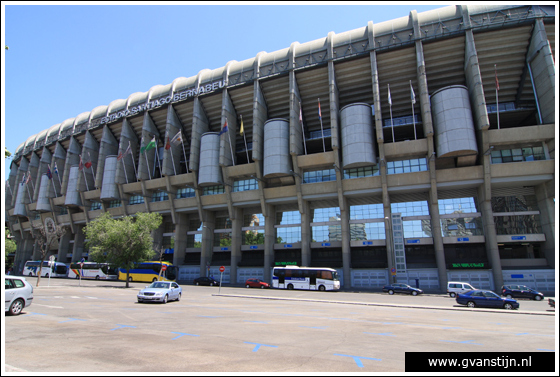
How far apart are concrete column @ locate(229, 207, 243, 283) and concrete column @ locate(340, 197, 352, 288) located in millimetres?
16933

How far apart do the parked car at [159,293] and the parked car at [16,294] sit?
6.60 metres

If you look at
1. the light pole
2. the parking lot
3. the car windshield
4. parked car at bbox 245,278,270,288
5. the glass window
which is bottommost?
parked car at bbox 245,278,270,288

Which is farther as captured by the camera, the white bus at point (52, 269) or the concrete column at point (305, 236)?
the white bus at point (52, 269)

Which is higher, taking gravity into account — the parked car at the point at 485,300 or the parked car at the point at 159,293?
the parked car at the point at 159,293

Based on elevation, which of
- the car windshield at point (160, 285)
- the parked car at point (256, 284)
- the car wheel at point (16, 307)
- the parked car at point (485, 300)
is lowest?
the parked car at point (256, 284)

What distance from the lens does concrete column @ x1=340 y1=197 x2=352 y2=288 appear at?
41156 mm

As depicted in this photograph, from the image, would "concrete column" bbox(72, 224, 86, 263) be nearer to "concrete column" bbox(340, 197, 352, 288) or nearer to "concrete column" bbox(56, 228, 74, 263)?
"concrete column" bbox(56, 228, 74, 263)

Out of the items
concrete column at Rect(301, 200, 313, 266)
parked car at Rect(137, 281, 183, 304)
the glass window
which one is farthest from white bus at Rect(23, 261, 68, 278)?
parked car at Rect(137, 281, 183, 304)

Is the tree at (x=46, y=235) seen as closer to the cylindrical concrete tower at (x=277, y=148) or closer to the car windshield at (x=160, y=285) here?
the car windshield at (x=160, y=285)

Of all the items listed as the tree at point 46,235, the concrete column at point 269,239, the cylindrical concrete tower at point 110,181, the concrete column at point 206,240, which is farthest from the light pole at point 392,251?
the cylindrical concrete tower at point 110,181

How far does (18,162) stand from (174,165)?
210ft

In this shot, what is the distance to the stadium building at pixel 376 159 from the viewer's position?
37.3 meters

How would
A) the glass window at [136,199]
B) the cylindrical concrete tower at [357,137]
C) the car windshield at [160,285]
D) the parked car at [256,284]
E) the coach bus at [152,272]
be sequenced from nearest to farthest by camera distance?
the car windshield at [160,285] < the cylindrical concrete tower at [357,137] < the parked car at [256,284] < the coach bus at [152,272] < the glass window at [136,199]

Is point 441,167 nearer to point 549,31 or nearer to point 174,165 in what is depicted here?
point 549,31
